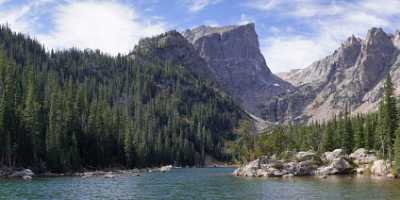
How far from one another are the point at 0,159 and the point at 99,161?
127ft

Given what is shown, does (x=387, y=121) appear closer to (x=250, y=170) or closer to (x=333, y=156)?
(x=333, y=156)

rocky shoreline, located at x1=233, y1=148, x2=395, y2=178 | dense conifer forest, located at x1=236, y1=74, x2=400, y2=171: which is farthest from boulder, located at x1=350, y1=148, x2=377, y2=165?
dense conifer forest, located at x1=236, y1=74, x2=400, y2=171

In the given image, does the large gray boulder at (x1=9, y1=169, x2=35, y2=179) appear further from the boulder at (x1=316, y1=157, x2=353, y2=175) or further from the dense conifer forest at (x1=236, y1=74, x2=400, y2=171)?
the boulder at (x1=316, y1=157, x2=353, y2=175)

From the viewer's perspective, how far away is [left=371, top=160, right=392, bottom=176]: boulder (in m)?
107

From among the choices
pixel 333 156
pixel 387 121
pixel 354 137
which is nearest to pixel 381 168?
pixel 387 121

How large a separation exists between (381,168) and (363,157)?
1543cm

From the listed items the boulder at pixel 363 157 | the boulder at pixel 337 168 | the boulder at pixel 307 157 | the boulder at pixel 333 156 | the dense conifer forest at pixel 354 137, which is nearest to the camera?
the dense conifer forest at pixel 354 137

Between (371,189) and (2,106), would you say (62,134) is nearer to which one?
(2,106)

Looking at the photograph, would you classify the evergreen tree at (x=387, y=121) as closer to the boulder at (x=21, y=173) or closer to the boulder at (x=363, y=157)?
the boulder at (x=363, y=157)

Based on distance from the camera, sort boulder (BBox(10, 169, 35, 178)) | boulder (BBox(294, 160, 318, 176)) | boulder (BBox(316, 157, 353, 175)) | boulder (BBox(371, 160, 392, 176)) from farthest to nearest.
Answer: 1. boulder (BBox(294, 160, 318, 176))
2. boulder (BBox(316, 157, 353, 175))
3. boulder (BBox(10, 169, 35, 178))
4. boulder (BBox(371, 160, 392, 176))

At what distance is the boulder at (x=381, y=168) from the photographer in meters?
107

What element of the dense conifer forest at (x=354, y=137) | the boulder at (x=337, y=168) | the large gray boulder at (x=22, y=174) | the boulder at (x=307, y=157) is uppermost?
the dense conifer forest at (x=354, y=137)

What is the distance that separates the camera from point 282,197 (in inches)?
2699

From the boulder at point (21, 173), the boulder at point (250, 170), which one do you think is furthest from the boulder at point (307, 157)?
the boulder at point (21, 173)
